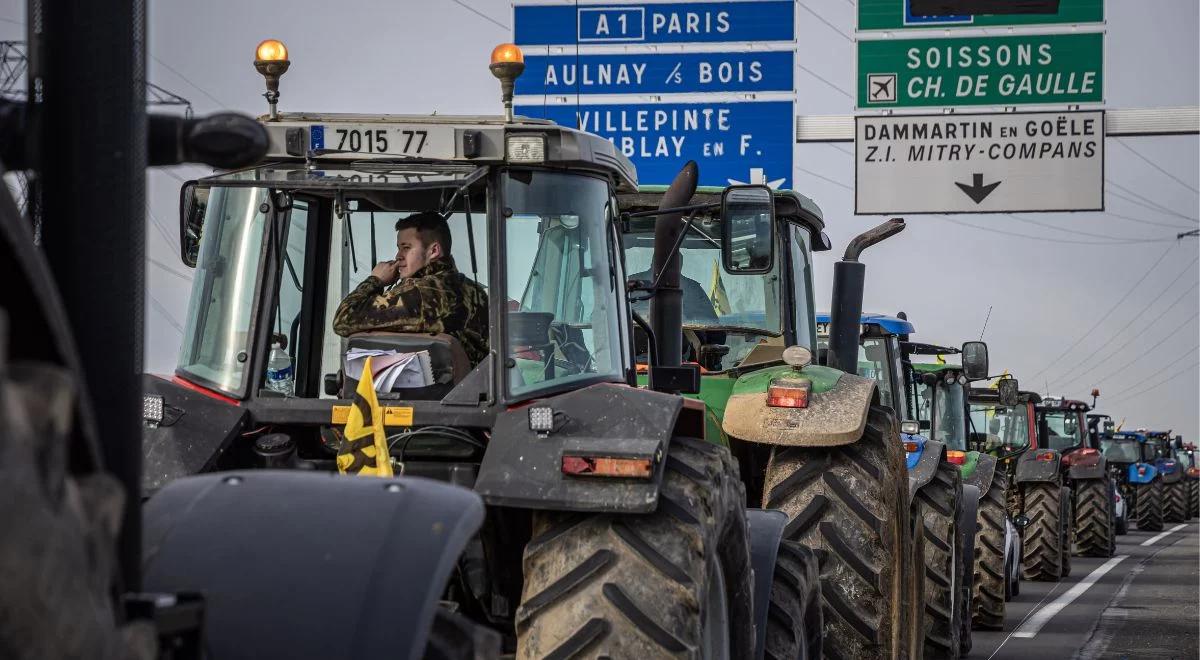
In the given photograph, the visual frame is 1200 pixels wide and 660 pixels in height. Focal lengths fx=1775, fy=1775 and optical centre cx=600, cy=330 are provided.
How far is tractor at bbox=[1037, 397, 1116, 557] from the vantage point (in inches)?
1098

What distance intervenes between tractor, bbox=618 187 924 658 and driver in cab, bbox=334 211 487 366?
4.30 ft

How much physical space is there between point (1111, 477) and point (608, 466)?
33.5 metres

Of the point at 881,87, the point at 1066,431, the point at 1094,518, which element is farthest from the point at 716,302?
the point at 1066,431

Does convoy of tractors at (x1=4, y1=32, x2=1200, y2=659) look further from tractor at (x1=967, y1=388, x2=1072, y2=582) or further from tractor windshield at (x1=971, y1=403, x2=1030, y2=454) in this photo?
tractor windshield at (x1=971, y1=403, x2=1030, y2=454)

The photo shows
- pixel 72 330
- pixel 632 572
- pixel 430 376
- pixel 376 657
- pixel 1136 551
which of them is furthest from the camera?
pixel 1136 551

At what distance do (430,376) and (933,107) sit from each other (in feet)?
41.2

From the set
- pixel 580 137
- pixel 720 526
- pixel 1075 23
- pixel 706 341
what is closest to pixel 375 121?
pixel 580 137

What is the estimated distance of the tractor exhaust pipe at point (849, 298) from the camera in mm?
9836

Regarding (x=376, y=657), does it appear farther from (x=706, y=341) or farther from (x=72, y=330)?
(x=706, y=341)

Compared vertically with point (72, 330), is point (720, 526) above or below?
below

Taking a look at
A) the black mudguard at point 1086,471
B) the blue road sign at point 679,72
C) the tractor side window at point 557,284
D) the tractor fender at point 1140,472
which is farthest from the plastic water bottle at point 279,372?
the tractor fender at point 1140,472

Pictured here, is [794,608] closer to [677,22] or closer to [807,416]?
[807,416]

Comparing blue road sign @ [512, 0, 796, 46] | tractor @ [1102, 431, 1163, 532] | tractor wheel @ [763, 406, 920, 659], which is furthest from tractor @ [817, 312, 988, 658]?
tractor @ [1102, 431, 1163, 532]

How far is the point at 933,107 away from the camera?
1755 cm
